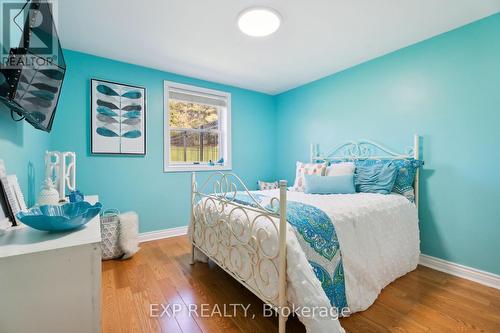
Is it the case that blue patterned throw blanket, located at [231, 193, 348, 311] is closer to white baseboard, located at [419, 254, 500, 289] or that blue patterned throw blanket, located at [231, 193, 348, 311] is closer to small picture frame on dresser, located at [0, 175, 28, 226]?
small picture frame on dresser, located at [0, 175, 28, 226]

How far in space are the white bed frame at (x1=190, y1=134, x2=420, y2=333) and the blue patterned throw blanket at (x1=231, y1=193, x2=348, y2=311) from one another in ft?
0.54

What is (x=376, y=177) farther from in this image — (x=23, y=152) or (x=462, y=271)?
(x=23, y=152)

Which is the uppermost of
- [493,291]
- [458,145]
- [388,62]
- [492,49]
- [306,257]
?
[388,62]

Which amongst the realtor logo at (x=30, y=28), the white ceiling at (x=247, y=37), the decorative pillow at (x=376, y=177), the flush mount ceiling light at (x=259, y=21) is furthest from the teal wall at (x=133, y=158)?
the decorative pillow at (x=376, y=177)

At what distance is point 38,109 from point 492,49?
3541 mm

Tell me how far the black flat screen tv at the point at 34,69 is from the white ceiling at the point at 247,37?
76 cm

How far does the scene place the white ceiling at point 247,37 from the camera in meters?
1.86

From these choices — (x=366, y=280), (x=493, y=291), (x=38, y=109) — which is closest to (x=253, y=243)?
(x=366, y=280)

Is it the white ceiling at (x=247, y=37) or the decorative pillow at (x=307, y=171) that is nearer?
the white ceiling at (x=247, y=37)

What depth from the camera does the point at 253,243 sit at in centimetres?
146

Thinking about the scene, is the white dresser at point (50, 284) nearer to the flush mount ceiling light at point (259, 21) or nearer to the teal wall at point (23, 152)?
the teal wall at point (23, 152)

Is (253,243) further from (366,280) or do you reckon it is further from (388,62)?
(388,62)

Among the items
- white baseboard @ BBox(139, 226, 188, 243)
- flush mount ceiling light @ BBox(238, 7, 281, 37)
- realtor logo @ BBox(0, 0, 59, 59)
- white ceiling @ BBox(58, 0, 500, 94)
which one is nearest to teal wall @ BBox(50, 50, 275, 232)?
white baseboard @ BBox(139, 226, 188, 243)

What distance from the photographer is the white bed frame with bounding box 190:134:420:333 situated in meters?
1.23
